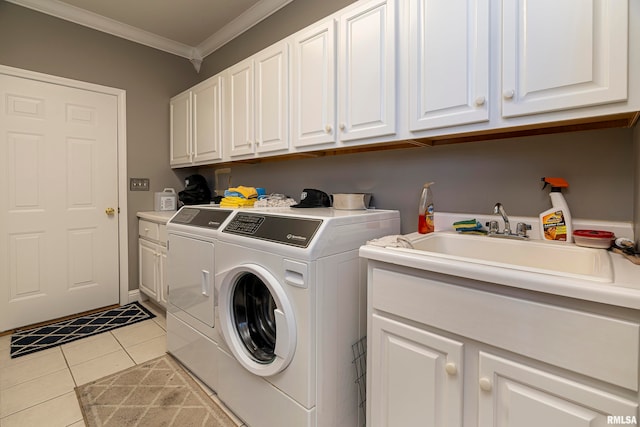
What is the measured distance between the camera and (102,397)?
171cm

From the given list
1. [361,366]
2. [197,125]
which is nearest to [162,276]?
[197,125]

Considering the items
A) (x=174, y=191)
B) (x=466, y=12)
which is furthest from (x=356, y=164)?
(x=174, y=191)

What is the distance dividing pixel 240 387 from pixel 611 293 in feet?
5.03

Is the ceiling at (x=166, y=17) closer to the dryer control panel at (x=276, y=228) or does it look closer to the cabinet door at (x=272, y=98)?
the cabinet door at (x=272, y=98)

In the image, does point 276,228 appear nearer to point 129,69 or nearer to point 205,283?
point 205,283

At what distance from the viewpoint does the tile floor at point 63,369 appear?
1586mm

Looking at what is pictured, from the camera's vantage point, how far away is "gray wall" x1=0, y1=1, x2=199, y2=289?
2500 mm

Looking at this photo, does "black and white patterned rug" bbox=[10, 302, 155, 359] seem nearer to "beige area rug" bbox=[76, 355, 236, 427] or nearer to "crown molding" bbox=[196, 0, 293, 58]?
"beige area rug" bbox=[76, 355, 236, 427]

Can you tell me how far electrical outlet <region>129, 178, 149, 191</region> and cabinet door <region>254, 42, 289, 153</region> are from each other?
1.70m

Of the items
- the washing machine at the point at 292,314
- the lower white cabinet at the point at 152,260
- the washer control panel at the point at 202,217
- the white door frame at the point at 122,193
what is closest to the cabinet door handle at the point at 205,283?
the washing machine at the point at 292,314

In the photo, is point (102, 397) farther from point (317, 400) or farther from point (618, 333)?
point (618, 333)

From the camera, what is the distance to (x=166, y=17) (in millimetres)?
2750

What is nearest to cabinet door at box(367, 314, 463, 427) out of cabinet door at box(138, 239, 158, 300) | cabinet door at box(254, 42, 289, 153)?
cabinet door at box(254, 42, 289, 153)

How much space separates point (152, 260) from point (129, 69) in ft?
6.35
